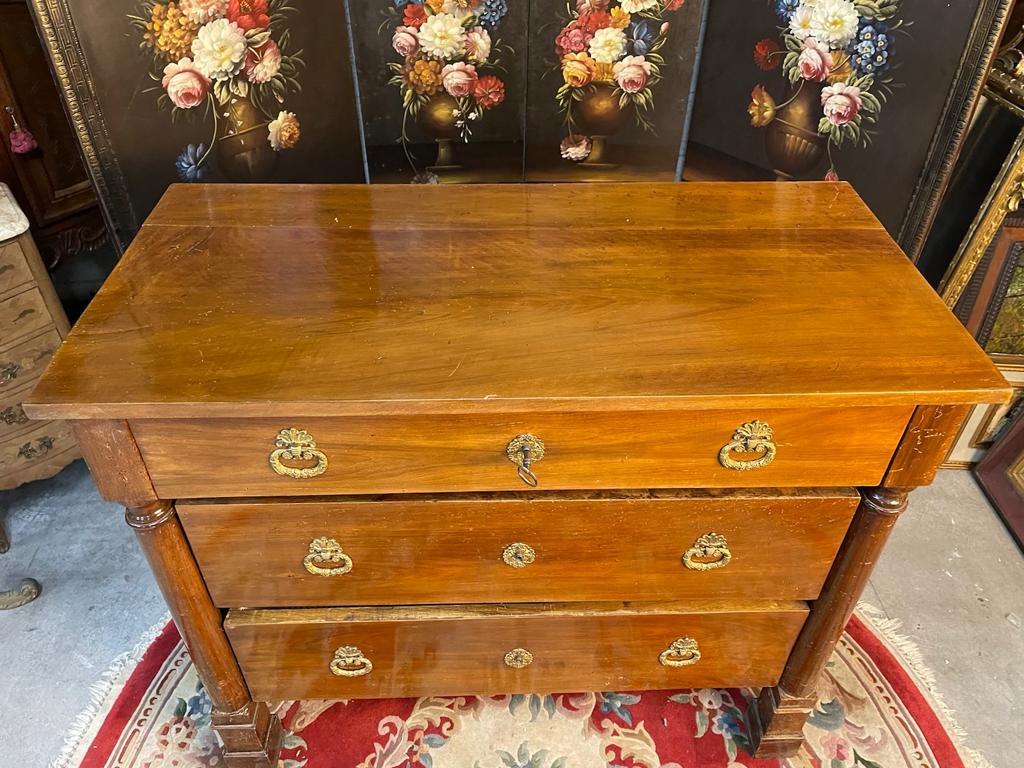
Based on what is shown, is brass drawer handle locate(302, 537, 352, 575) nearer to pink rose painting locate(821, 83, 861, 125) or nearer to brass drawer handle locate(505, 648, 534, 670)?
brass drawer handle locate(505, 648, 534, 670)

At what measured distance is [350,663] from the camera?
3.96 ft

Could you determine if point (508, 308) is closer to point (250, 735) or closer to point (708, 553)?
point (708, 553)

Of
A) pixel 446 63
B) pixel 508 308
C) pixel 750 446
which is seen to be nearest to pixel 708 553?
pixel 750 446

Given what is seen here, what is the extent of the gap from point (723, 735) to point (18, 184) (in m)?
1.82

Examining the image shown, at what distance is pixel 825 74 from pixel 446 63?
680 millimetres

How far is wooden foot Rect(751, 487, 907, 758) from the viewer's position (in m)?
1.03

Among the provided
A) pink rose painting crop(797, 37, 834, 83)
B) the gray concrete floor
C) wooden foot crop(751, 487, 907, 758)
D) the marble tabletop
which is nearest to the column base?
wooden foot crop(751, 487, 907, 758)

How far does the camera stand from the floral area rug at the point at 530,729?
1326mm

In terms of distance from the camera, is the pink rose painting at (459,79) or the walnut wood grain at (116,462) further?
the pink rose painting at (459,79)

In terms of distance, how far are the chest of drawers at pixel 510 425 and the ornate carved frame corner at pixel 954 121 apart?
27 centimetres

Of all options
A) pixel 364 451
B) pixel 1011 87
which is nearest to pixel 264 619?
pixel 364 451

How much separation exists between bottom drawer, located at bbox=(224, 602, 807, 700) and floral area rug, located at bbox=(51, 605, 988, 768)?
138 mm

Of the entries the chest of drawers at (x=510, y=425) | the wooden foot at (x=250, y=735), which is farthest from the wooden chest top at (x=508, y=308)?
the wooden foot at (x=250, y=735)

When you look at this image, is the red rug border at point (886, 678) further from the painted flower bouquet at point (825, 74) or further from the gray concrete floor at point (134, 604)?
the painted flower bouquet at point (825, 74)
